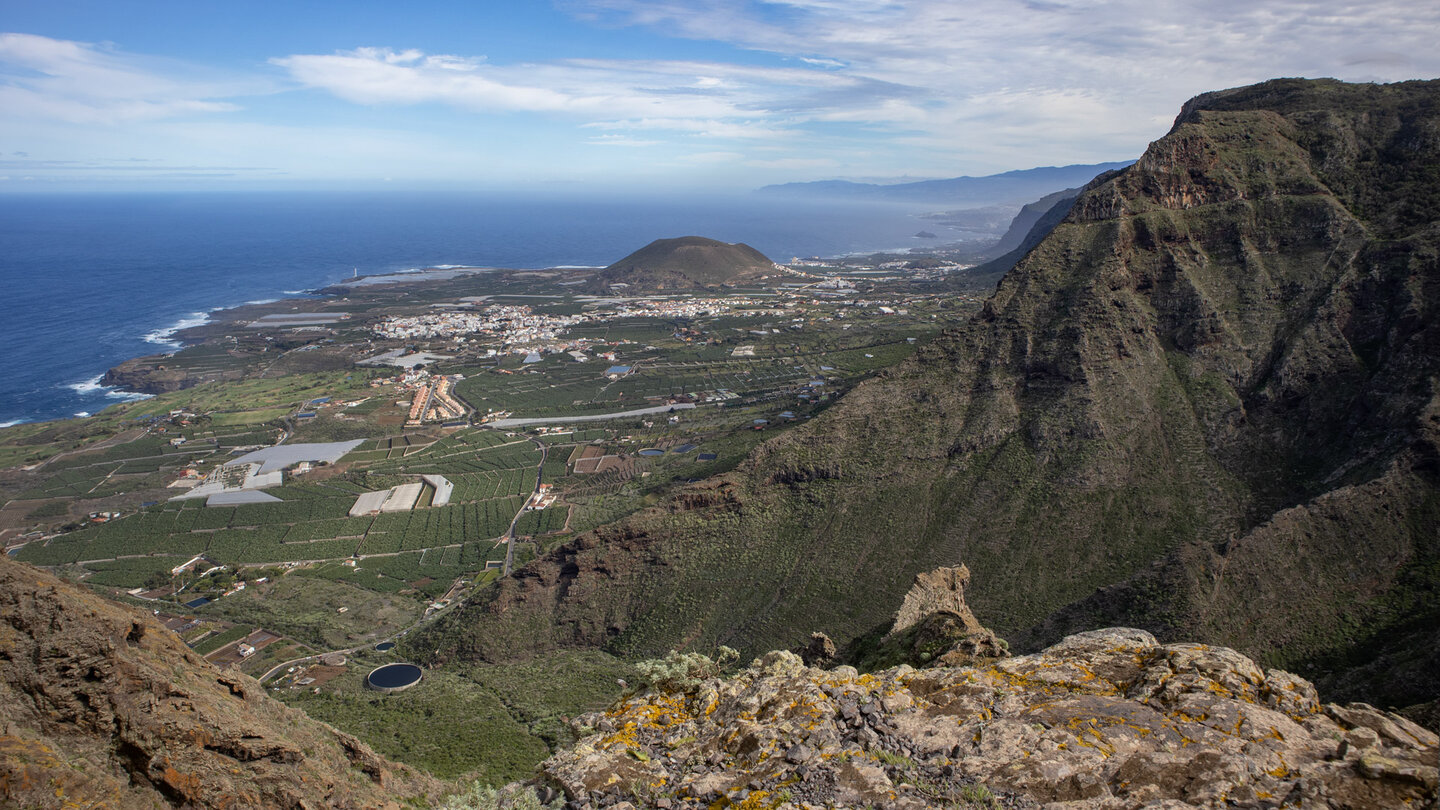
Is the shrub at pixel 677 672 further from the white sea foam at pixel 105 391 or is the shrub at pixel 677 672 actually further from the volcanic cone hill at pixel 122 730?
the white sea foam at pixel 105 391

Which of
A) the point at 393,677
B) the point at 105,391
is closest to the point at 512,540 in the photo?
the point at 393,677

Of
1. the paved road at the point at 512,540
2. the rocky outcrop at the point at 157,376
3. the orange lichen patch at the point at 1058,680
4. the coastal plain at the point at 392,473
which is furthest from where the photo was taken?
the rocky outcrop at the point at 157,376

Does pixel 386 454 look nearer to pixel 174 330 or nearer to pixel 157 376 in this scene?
pixel 157 376

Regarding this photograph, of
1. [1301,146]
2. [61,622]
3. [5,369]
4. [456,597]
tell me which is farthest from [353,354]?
[1301,146]

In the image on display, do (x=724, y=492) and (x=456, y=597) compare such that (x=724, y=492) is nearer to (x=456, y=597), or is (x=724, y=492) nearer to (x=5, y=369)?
(x=456, y=597)

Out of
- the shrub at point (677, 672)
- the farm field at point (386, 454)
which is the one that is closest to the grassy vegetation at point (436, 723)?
the farm field at point (386, 454)

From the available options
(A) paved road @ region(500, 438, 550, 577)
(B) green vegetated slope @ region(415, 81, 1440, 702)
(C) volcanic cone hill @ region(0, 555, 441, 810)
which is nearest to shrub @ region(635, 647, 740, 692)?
(C) volcanic cone hill @ region(0, 555, 441, 810)

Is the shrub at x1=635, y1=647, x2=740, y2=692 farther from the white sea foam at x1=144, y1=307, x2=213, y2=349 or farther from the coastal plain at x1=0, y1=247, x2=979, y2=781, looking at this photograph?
the white sea foam at x1=144, y1=307, x2=213, y2=349
